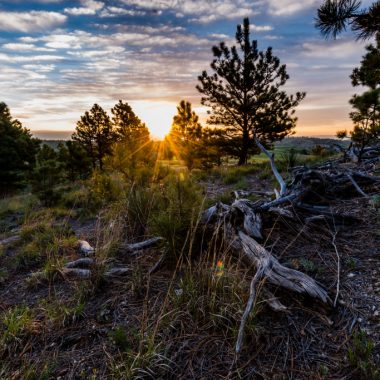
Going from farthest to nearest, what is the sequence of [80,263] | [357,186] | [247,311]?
[357,186] < [80,263] < [247,311]

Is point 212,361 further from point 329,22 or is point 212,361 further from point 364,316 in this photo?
point 329,22

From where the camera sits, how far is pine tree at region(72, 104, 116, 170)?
29141mm

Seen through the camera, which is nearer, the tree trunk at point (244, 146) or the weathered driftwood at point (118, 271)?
the weathered driftwood at point (118, 271)

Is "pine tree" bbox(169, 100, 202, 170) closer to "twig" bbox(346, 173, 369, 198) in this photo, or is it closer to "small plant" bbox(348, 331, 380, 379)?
"twig" bbox(346, 173, 369, 198)

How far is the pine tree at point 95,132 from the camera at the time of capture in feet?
95.6

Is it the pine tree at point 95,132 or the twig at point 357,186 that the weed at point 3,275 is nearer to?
the twig at point 357,186

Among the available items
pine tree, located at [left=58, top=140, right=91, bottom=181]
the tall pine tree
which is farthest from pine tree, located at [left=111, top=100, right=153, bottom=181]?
pine tree, located at [left=58, top=140, right=91, bottom=181]

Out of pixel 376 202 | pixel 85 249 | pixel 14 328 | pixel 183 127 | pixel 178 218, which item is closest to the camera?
pixel 14 328

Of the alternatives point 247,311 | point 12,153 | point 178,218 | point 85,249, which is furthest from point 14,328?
point 12,153

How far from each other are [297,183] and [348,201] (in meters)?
0.76

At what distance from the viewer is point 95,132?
2986 centimetres

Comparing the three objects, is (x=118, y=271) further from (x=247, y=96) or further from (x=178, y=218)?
(x=247, y=96)

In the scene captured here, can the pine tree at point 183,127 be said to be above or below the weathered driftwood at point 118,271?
above

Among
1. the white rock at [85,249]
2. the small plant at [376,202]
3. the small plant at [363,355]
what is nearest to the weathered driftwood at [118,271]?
the white rock at [85,249]
